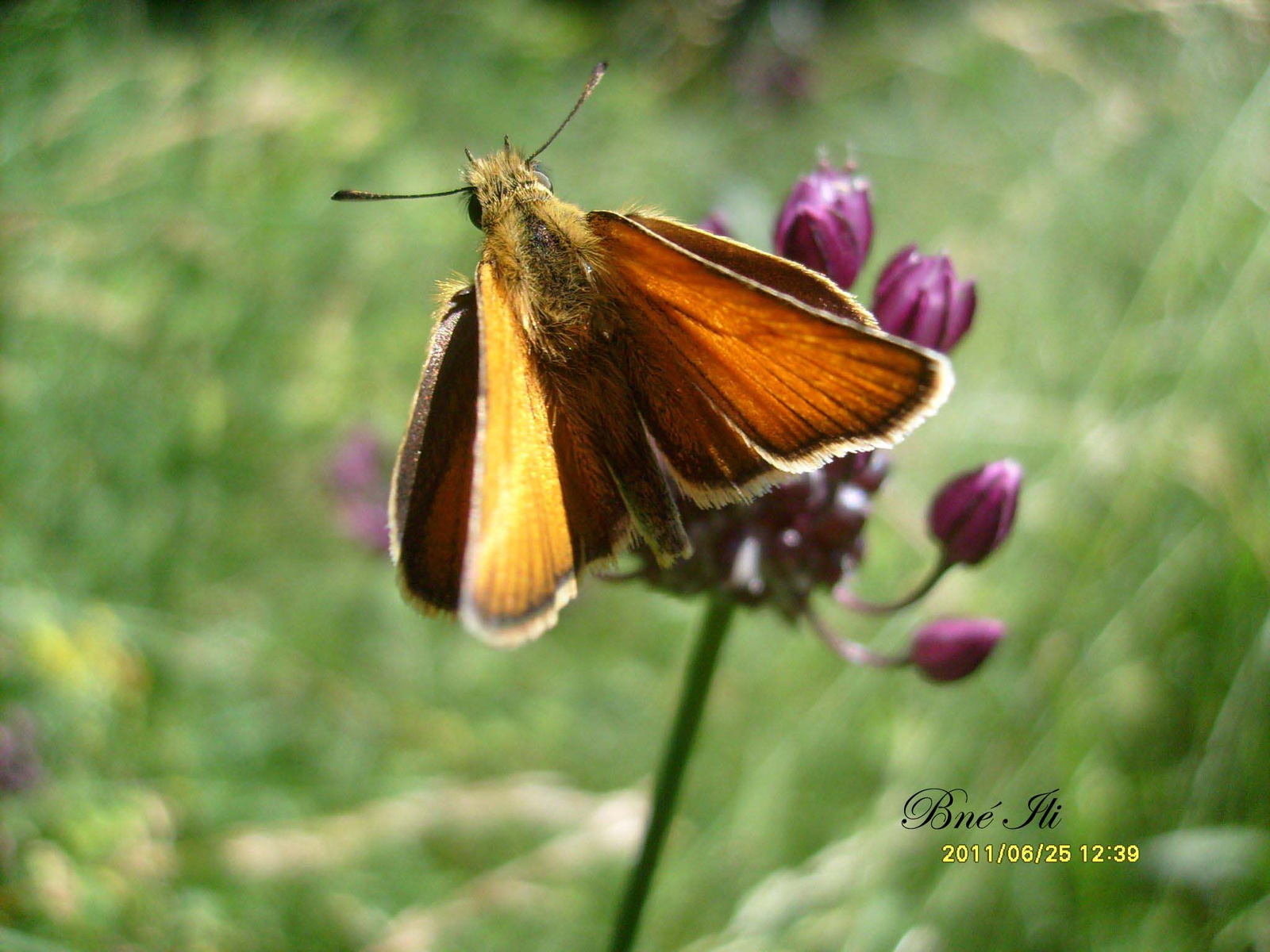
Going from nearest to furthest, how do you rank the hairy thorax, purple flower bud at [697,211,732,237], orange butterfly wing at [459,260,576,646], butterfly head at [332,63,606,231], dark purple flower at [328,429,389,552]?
orange butterfly wing at [459,260,576,646] → the hairy thorax → butterfly head at [332,63,606,231] → purple flower bud at [697,211,732,237] → dark purple flower at [328,429,389,552]

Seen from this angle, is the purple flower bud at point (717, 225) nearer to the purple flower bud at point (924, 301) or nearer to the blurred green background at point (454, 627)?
the purple flower bud at point (924, 301)

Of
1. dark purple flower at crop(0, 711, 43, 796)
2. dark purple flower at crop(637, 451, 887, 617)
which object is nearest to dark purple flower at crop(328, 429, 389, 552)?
dark purple flower at crop(0, 711, 43, 796)

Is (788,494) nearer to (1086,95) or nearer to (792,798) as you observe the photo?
(792,798)

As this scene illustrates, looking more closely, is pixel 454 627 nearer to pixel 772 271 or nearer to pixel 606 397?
pixel 606 397

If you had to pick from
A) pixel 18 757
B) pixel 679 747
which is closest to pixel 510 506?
pixel 679 747

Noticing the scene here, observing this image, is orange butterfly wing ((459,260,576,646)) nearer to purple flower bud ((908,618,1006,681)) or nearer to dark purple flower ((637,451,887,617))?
dark purple flower ((637,451,887,617))

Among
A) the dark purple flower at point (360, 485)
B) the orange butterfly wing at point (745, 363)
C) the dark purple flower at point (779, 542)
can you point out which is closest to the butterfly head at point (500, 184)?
the orange butterfly wing at point (745, 363)

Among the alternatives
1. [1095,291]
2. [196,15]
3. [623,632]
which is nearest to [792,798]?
[623,632]
